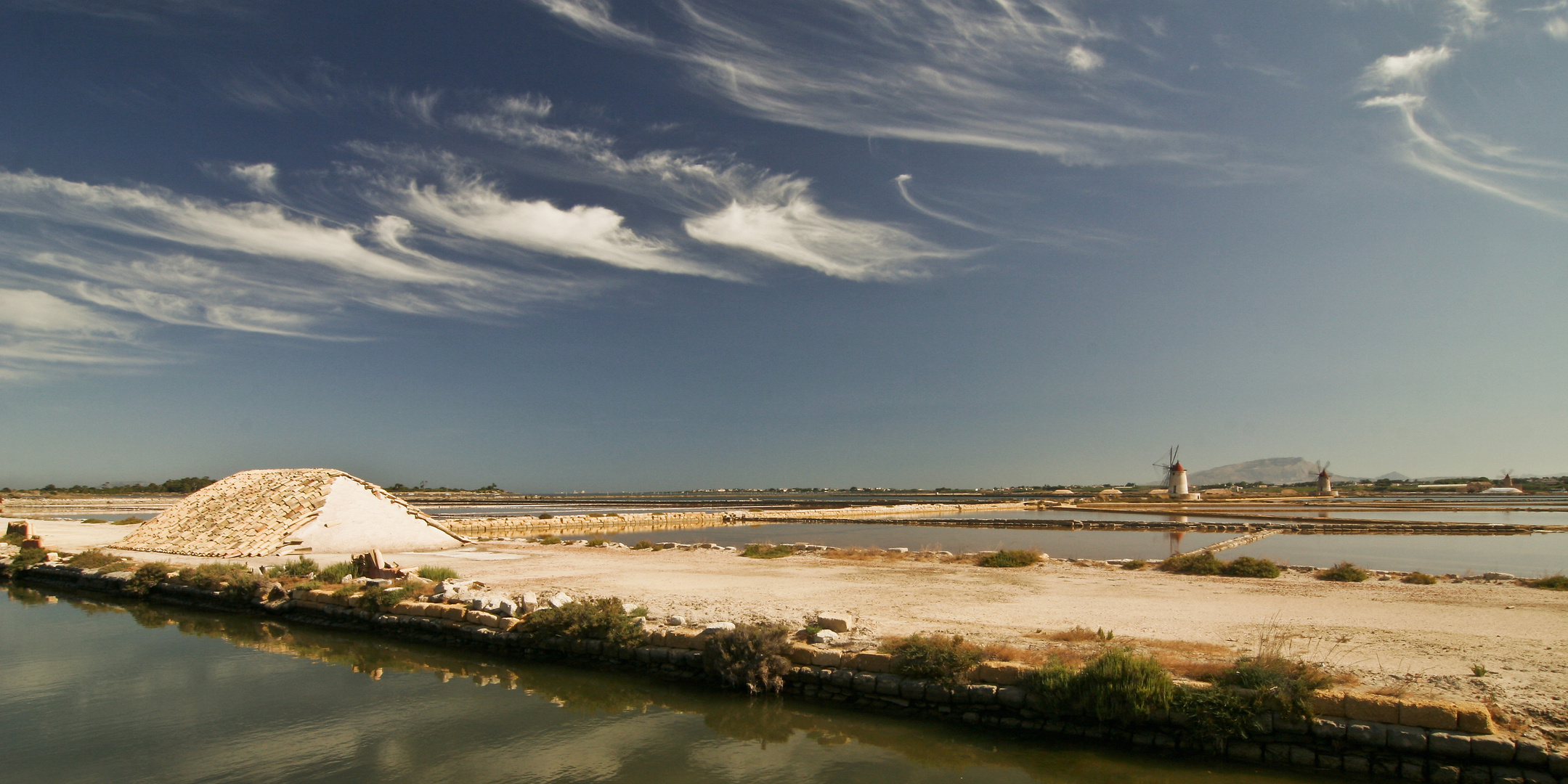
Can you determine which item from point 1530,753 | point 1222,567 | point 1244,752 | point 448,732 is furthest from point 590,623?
point 1222,567

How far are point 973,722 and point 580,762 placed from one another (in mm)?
3745

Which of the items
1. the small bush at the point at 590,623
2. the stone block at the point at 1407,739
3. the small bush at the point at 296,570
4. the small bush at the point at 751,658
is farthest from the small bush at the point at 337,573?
the stone block at the point at 1407,739

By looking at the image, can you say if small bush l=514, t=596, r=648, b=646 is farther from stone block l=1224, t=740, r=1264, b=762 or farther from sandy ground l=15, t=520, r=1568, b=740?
stone block l=1224, t=740, r=1264, b=762

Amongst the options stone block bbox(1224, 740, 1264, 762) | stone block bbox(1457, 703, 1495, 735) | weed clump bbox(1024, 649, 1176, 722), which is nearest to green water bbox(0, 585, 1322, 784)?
stone block bbox(1224, 740, 1264, 762)

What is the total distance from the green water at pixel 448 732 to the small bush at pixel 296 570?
386 cm

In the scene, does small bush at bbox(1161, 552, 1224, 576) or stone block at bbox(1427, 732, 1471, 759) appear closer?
stone block at bbox(1427, 732, 1471, 759)

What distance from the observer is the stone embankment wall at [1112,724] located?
546 centimetres

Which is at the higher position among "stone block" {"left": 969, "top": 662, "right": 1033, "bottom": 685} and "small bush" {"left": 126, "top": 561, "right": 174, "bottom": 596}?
"stone block" {"left": 969, "top": 662, "right": 1033, "bottom": 685}

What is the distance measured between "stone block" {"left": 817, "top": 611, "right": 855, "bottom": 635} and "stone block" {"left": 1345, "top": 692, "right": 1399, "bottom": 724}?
4868mm

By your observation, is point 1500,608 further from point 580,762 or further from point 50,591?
point 50,591

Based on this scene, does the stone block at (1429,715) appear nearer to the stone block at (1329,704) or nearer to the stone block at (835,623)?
the stone block at (1329,704)

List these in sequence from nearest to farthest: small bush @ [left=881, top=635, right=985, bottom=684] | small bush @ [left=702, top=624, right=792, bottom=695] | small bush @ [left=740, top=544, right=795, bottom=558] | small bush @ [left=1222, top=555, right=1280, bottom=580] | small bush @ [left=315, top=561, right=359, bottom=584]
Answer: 1. small bush @ [left=881, top=635, right=985, bottom=684]
2. small bush @ [left=702, top=624, right=792, bottom=695]
3. small bush @ [left=1222, top=555, right=1280, bottom=580]
4. small bush @ [left=315, top=561, right=359, bottom=584]
5. small bush @ [left=740, top=544, right=795, bottom=558]

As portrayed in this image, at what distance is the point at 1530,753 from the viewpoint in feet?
17.3

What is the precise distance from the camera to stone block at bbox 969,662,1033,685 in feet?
23.2
